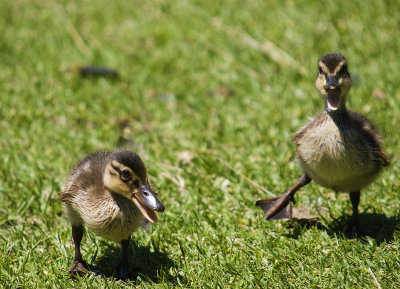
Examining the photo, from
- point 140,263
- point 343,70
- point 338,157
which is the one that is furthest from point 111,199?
point 343,70

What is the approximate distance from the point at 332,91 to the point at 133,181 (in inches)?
78.7

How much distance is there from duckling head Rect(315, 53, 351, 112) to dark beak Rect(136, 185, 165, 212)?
176 centimetres

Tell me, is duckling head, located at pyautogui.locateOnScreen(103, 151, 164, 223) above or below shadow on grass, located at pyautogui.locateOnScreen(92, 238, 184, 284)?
above

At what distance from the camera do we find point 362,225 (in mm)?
5332

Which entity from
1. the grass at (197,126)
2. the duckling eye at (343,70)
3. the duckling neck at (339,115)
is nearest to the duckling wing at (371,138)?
the duckling neck at (339,115)

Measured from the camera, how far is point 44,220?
5660mm

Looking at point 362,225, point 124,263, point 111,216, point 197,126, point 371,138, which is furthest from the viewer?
point 197,126

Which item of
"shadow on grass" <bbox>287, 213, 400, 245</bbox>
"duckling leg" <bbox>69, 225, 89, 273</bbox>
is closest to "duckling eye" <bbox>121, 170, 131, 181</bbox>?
"duckling leg" <bbox>69, 225, 89, 273</bbox>

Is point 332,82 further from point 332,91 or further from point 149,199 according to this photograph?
point 149,199

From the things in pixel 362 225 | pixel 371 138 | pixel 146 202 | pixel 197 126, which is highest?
pixel 371 138

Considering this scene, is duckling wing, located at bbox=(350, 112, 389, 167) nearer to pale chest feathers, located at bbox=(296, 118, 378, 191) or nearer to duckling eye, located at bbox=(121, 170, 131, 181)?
pale chest feathers, located at bbox=(296, 118, 378, 191)

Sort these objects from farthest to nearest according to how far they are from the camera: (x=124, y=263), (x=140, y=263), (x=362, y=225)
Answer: (x=362, y=225)
(x=140, y=263)
(x=124, y=263)

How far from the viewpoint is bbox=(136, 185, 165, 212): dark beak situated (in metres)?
4.25

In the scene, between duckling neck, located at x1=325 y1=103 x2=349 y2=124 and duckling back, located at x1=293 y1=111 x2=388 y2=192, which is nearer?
duckling back, located at x1=293 y1=111 x2=388 y2=192
